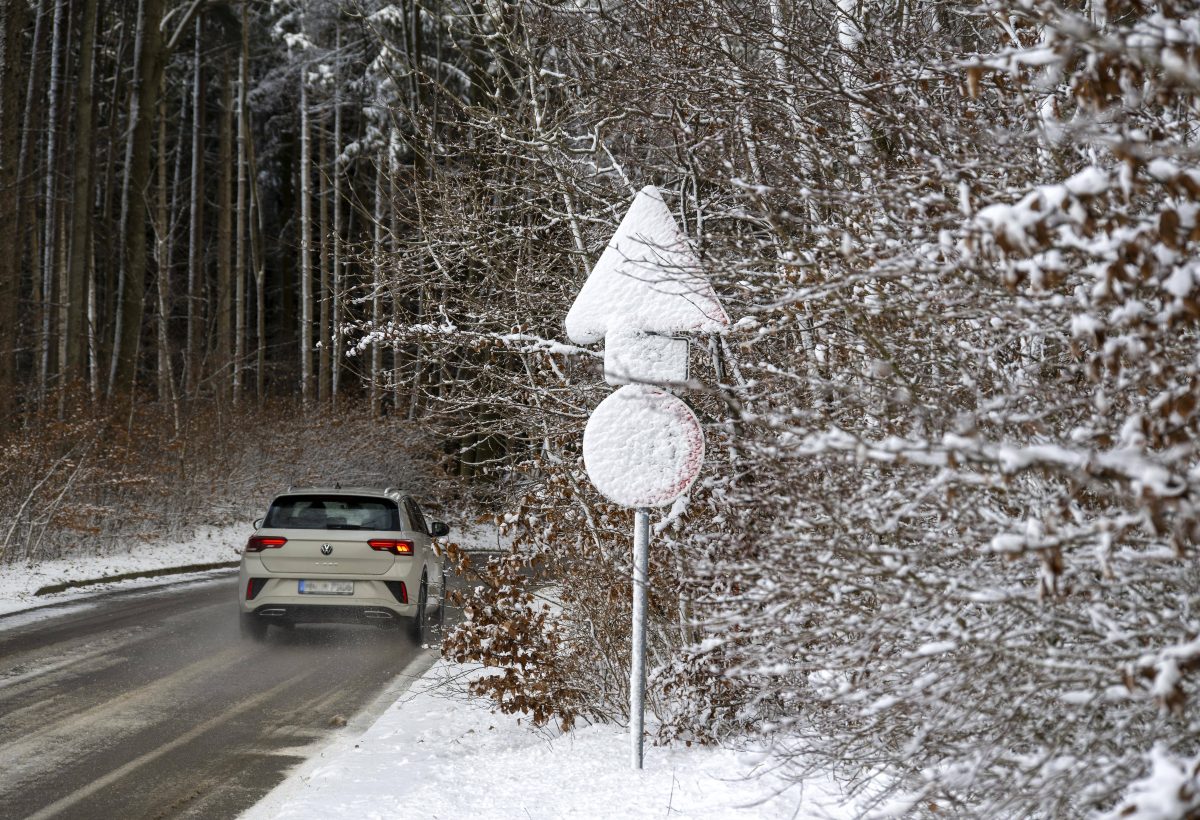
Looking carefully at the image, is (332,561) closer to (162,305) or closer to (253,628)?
(253,628)

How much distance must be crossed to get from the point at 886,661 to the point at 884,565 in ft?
2.41

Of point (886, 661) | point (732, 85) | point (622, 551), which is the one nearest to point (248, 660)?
point (622, 551)

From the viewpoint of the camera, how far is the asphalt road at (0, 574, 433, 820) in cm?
711

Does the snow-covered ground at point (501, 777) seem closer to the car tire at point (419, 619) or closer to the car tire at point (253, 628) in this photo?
the car tire at point (419, 619)

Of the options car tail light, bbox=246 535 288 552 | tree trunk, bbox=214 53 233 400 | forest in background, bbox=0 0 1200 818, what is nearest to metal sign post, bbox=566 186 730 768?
forest in background, bbox=0 0 1200 818

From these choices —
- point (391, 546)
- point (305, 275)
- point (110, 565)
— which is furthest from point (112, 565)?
point (305, 275)

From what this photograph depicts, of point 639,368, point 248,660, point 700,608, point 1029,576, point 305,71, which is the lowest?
point 248,660

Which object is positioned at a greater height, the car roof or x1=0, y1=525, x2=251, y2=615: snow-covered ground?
the car roof

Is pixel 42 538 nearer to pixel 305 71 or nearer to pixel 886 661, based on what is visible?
pixel 886 661

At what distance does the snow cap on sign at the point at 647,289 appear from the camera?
6289 millimetres

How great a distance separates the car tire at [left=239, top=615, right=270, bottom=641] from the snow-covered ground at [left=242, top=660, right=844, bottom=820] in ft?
16.9

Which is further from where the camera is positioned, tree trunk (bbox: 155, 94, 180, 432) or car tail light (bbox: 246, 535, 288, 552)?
tree trunk (bbox: 155, 94, 180, 432)

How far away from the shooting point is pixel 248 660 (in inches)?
473

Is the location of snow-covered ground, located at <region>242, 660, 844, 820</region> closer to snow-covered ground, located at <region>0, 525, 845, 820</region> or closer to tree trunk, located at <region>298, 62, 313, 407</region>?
snow-covered ground, located at <region>0, 525, 845, 820</region>
